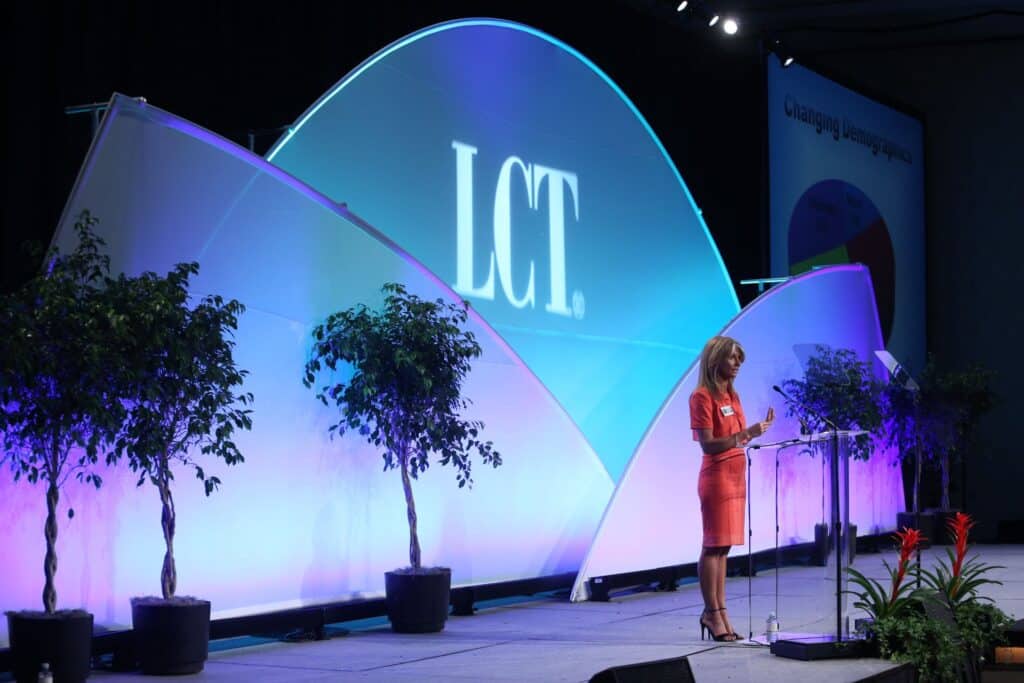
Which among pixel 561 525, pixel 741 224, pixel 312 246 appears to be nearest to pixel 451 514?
pixel 561 525

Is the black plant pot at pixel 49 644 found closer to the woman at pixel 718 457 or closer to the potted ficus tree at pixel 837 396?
the woman at pixel 718 457

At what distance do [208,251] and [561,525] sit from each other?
310 cm

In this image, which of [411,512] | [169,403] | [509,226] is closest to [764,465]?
[509,226]

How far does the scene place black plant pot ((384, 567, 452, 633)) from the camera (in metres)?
6.69

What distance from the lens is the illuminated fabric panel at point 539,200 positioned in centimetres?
781

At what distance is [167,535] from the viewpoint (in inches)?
215

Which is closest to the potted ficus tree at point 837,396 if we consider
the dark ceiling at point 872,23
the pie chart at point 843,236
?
the pie chart at point 843,236

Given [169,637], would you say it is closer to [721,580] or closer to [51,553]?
[51,553]

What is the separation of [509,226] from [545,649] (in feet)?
11.6

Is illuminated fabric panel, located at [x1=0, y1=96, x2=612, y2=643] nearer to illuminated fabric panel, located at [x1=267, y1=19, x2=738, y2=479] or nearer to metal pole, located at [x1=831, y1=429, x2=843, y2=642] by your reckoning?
illuminated fabric panel, located at [x1=267, y1=19, x2=738, y2=479]

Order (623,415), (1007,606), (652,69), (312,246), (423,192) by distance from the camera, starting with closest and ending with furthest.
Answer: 1. (312,246)
2. (1007,606)
3. (423,192)
4. (623,415)
5. (652,69)

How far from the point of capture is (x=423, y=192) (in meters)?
8.12

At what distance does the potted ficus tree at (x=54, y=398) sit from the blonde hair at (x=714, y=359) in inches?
92.5

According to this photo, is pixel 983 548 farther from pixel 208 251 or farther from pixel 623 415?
pixel 208 251
